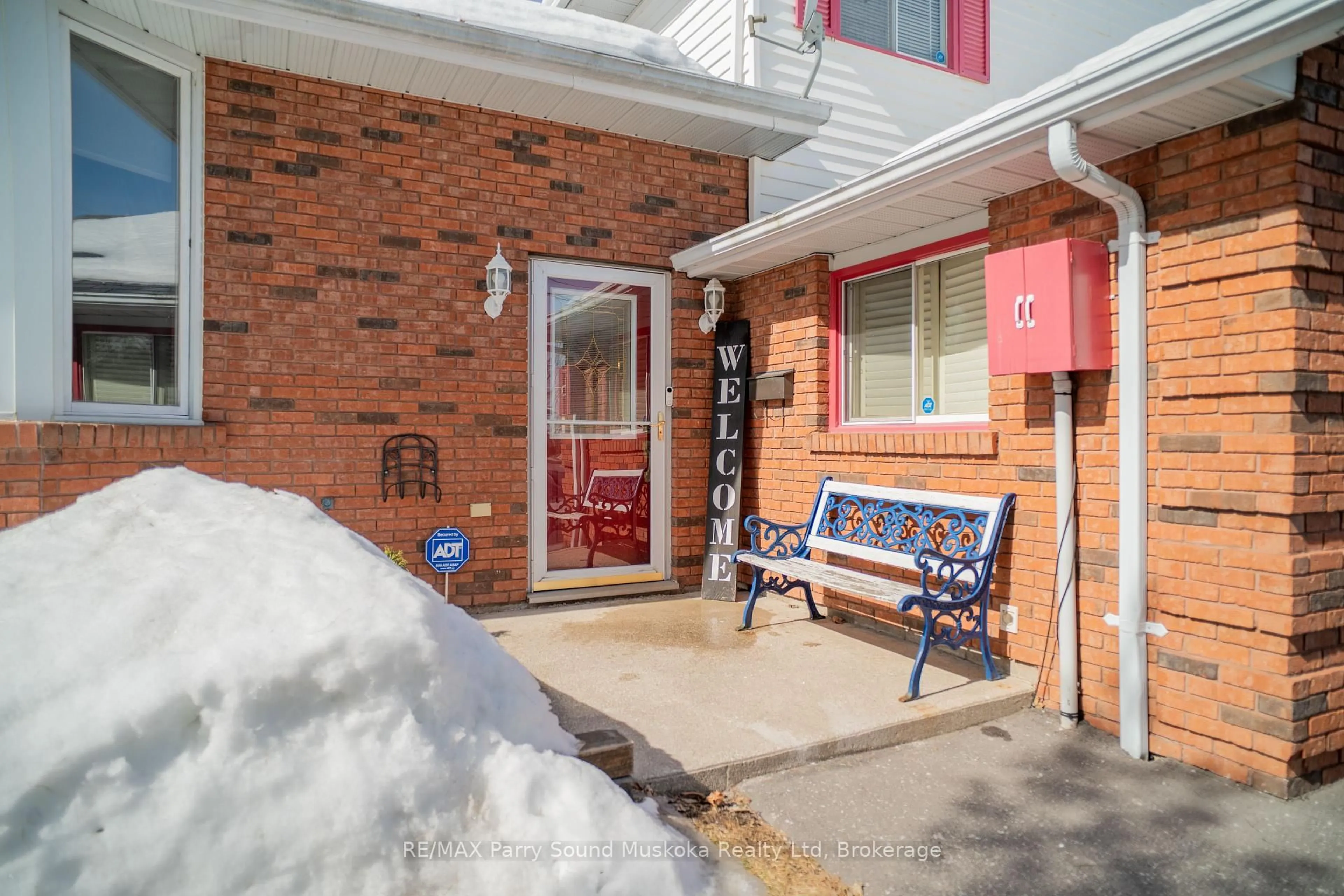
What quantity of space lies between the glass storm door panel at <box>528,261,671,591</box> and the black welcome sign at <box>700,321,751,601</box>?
1.27 ft

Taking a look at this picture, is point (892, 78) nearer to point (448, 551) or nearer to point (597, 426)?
point (597, 426)

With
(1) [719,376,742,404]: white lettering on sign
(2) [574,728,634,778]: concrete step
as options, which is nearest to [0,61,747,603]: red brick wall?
(1) [719,376,742,404]: white lettering on sign

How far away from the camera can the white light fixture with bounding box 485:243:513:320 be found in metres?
5.26

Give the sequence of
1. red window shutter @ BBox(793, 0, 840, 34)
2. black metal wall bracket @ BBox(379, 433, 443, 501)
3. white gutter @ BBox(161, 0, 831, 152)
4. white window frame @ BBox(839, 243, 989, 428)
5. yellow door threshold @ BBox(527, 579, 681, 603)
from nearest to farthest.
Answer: white gutter @ BBox(161, 0, 831, 152) < white window frame @ BBox(839, 243, 989, 428) < black metal wall bracket @ BBox(379, 433, 443, 501) < yellow door threshold @ BBox(527, 579, 681, 603) < red window shutter @ BBox(793, 0, 840, 34)

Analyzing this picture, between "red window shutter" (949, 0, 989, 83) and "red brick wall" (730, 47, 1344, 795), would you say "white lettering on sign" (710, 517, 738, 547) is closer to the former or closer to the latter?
"red brick wall" (730, 47, 1344, 795)

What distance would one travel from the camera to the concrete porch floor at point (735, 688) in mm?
3117

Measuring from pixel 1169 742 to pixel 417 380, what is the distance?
4687mm

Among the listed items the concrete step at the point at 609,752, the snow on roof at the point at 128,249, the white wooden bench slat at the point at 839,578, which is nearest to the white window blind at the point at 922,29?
the white wooden bench slat at the point at 839,578

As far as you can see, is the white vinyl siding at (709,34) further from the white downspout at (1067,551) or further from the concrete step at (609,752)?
the concrete step at (609,752)

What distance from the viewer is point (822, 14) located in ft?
22.5

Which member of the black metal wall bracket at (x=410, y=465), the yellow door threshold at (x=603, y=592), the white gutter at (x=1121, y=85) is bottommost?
the yellow door threshold at (x=603, y=592)

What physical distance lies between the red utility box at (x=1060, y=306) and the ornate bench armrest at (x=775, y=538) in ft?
6.58

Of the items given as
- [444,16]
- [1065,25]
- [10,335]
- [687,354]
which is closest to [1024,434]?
[687,354]

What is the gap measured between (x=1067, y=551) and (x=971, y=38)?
6.19m
